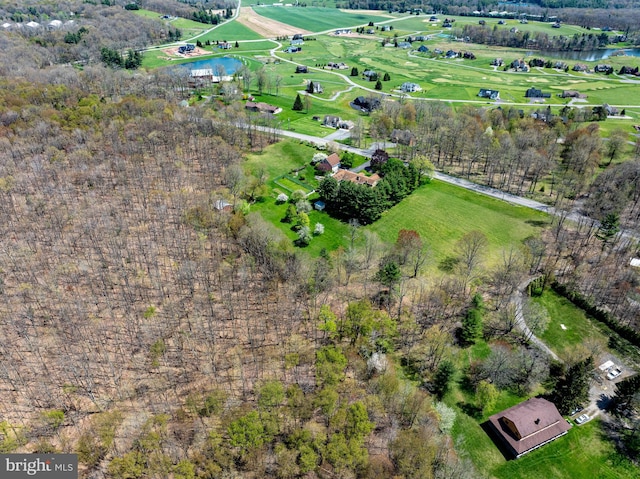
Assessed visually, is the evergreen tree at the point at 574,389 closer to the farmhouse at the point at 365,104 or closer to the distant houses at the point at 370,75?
the farmhouse at the point at 365,104

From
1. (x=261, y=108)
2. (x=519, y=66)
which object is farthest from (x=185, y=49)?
(x=519, y=66)

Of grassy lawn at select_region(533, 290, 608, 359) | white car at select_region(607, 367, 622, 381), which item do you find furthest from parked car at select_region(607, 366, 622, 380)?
grassy lawn at select_region(533, 290, 608, 359)

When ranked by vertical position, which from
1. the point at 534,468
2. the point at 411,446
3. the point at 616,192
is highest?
the point at 616,192

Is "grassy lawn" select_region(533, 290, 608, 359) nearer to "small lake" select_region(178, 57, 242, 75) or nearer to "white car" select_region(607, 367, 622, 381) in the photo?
"white car" select_region(607, 367, 622, 381)

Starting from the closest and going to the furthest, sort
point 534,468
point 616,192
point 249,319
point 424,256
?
point 534,468
point 249,319
point 424,256
point 616,192

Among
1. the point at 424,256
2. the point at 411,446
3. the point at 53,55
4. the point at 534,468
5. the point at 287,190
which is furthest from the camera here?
the point at 53,55

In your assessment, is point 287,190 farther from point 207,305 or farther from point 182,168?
point 207,305

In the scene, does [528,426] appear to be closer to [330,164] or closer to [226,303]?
[226,303]

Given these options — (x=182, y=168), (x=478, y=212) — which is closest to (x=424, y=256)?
(x=478, y=212)
